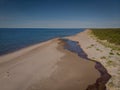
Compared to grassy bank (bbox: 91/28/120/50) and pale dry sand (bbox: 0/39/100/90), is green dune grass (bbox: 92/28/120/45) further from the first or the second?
pale dry sand (bbox: 0/39/100/90)

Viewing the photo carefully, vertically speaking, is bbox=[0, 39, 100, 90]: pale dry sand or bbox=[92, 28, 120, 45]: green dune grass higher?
bbox=[0, 39, 100, 90]: pale dry sand

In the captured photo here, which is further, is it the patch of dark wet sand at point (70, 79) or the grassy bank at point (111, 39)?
the grassy bank at point (111, 39)

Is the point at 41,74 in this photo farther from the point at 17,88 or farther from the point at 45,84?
the point at 17,88

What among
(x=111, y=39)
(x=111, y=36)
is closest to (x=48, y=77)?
(x=111, y=39)

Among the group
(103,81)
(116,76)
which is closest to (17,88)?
(103,81)

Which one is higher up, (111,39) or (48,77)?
(48,77)

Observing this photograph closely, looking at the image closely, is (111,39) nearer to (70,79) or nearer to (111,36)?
(111,36)

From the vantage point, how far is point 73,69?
46.8 feet

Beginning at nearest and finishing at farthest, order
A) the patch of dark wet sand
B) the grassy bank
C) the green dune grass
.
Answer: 1. the patch of dark wet sand
2. the grassy bank
3. the green dune grass

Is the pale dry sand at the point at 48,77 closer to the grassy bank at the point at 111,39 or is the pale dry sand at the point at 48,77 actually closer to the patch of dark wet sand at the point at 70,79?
the patch of dark wet sand at the point at 70,79

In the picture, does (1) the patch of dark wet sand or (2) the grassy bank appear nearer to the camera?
(1) the patch of dark wet sand

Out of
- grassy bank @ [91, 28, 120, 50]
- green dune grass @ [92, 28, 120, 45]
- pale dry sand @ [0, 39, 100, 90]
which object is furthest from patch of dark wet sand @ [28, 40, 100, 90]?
green dune grass @ [92, 28, 120, 45]

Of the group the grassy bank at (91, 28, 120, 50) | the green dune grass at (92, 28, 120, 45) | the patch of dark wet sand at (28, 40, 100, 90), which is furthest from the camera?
the green dune grass at (92, 28, 120, 45)

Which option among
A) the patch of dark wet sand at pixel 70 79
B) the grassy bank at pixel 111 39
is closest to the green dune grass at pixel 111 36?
the grassy bank at pixel 111 39
